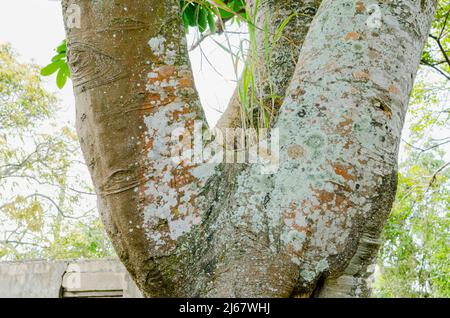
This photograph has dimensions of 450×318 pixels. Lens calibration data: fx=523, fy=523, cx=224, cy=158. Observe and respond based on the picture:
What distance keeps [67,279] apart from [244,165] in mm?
2267

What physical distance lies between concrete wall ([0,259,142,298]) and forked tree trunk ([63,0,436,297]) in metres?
1.98

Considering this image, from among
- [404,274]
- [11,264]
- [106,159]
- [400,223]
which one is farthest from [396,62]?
[404,274]

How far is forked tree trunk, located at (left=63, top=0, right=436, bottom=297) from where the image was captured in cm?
104

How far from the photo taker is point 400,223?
261 inches

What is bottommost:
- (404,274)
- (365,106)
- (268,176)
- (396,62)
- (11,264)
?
(404,274)

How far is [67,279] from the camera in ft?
10.1

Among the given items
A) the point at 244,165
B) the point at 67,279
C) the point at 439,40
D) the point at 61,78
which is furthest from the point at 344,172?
the point at 439,40

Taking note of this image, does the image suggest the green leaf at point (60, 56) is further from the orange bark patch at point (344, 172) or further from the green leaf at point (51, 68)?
the orange bark patch at point (344, 172)

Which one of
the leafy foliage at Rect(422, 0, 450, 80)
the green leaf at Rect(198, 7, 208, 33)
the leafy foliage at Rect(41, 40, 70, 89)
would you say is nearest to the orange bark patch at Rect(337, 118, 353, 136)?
the green leaf at Rect(198, 7, 208, 33)

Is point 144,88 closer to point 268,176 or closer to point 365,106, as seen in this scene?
point 268,176

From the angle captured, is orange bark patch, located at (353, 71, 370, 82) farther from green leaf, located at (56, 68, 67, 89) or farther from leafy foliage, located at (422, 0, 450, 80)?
leafy foliage, located at (422, 0, 450, 80)

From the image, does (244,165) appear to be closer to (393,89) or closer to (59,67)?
(393,89)

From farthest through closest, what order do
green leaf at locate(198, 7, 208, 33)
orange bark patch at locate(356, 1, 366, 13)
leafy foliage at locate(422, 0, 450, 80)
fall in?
leafy foliage at locate(422, 0, 450, 80)
green leaf at locate(198, 7, 208, 33)
orange bark patch at locate(356, 1, 366, 13)

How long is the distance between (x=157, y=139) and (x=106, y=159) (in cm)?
12
